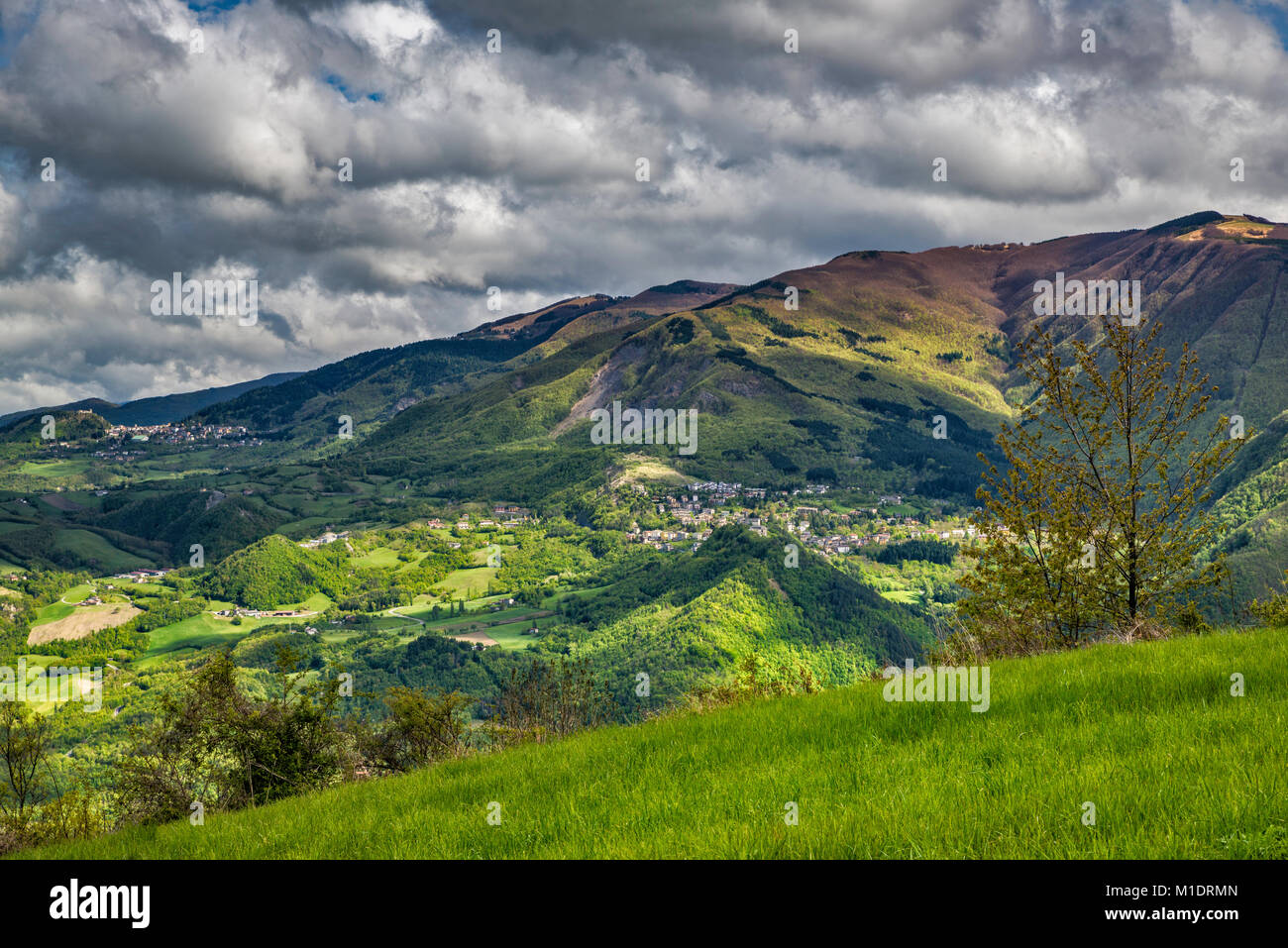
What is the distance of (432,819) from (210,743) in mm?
12325

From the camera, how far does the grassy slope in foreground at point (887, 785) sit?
13.8ft

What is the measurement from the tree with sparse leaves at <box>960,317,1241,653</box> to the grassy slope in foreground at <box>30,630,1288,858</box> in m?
5.84

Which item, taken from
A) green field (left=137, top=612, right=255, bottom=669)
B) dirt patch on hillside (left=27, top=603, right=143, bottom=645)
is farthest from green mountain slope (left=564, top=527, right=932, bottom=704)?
dirt patch on hillside (left=27, top=603, right=143, bottom=645)

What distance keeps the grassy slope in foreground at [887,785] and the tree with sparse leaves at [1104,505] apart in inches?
230

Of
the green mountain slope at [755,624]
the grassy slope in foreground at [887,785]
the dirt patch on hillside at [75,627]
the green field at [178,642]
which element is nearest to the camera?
the grassy slope in foreground at [887,785]

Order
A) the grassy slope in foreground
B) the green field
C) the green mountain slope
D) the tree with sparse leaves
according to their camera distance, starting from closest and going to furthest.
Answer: the grassy slope in foreground < the tree with sparse leaves < the green mountain slope < the green field

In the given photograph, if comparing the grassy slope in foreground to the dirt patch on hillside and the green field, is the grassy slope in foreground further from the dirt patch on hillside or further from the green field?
the dirt patch on hillside

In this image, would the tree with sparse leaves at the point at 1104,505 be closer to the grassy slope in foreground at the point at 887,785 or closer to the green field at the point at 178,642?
the grassy slope in foreground at the point at 887,785

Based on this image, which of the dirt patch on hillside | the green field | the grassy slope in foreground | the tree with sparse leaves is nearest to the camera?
the grassy slope in foreground

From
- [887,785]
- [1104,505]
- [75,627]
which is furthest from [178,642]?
[887,785]

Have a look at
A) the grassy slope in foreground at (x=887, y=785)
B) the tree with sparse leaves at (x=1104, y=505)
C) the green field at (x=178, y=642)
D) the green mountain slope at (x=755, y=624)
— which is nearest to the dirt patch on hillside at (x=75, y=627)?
the green field at (x=178, y=642)

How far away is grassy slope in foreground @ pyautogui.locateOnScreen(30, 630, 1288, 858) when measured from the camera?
4207 mm
